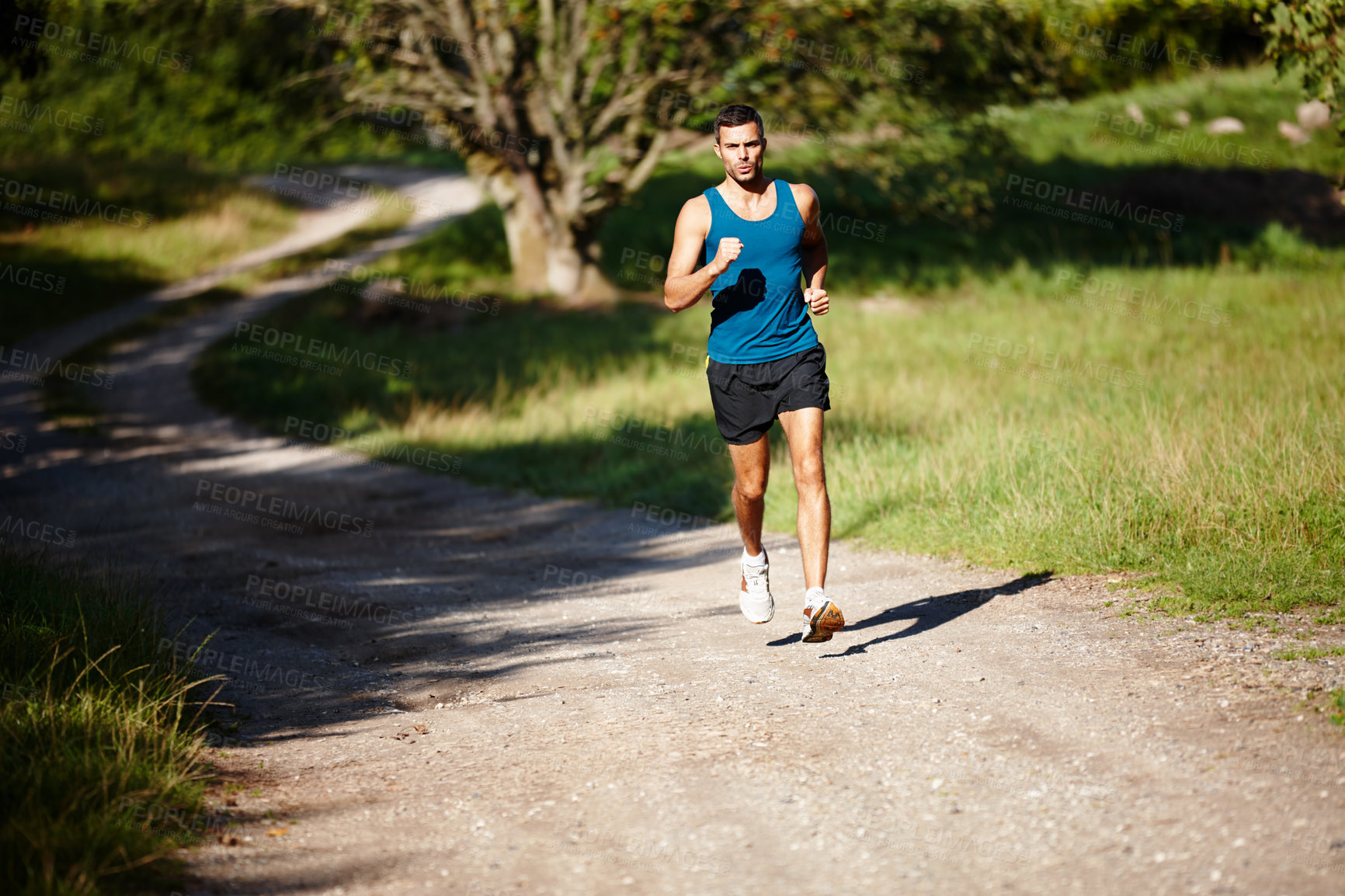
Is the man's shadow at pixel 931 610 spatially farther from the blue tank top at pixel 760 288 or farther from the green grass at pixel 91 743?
the green grass at pixel 91 743

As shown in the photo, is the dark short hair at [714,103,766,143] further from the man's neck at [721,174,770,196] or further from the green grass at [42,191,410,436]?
the green grass at [42,191,410,436]

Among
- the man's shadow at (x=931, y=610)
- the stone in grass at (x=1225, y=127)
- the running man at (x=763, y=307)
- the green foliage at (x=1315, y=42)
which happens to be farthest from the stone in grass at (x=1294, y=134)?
the running man at (x=763, y=307)

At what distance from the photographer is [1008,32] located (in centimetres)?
1831

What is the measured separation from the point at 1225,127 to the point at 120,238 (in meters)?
26.3

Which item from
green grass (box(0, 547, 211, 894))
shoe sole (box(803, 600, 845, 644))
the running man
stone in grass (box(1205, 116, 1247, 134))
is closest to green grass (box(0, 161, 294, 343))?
green grass (box(0, 547, 211, 894))

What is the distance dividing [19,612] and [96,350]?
52.9ft

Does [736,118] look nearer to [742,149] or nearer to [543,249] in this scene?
[742,149]

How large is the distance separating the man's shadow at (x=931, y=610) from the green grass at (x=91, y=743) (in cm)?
278

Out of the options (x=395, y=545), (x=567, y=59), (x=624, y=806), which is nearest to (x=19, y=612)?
(x=624, y=806)

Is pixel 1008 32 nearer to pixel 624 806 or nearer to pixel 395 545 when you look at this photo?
pixel 395 545

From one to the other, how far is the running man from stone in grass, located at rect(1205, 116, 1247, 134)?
85.1ft

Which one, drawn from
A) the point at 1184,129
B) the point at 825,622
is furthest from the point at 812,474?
the point at 1184,129

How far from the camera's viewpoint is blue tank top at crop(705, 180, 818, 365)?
5.12 metres

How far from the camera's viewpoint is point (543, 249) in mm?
20672
